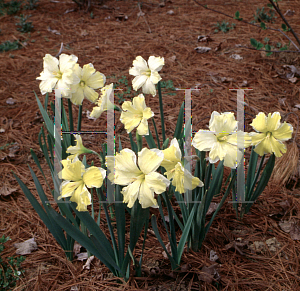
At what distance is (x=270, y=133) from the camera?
4.75 ft

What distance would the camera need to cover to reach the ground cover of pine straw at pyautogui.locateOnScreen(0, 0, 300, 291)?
5.14 ft

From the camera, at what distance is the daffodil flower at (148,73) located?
1716 millimetres

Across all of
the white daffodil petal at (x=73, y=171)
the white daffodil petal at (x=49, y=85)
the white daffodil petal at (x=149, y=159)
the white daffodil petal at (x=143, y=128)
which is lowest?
the white daffodil petal at (x=73, y=171)

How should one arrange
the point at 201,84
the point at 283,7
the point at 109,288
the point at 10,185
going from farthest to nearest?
the point at 283,7 < the point at 201,84 < the point at 10,185 < the point at 109,288

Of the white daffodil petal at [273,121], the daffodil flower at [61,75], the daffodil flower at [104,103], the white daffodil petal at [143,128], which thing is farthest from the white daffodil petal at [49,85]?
the white daffodil petal at [273,121]

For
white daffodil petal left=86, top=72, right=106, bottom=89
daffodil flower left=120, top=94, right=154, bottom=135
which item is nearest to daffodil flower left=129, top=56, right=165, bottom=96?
white daffodil petal left=86, top=72, right=106, bottom=89

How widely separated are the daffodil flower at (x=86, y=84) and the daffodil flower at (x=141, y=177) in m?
0.57

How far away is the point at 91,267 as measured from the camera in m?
1.62

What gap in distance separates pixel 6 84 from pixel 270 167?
3.11 meters

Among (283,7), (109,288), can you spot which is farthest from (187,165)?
(283,7)

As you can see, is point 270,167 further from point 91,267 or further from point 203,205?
point 91,267

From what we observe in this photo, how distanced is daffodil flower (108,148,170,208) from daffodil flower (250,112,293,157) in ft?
1.88

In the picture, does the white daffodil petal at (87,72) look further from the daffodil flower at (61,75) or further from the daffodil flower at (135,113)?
the daffodil flower at (135,113)

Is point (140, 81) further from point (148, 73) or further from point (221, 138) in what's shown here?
point (221, 138)
